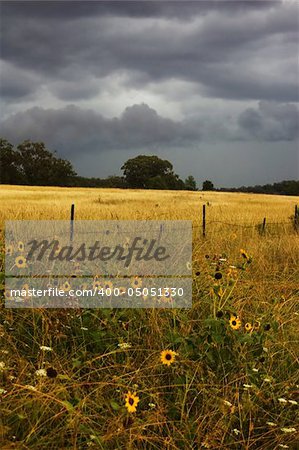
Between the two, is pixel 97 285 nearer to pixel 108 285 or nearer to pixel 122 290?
pixel 108 285

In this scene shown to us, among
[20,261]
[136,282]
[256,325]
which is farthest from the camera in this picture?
[20,261]

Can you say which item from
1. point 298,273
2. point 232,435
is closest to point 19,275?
point 232,435

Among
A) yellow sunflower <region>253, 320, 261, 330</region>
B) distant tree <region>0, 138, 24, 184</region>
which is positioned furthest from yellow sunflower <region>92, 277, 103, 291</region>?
distant tree <region>0, 138, 24, 184</region>

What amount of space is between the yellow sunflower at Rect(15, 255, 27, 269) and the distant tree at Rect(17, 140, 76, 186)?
61.2 m

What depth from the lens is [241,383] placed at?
3820 mm

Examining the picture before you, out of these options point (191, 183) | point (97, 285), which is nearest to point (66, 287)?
point (97, 285)

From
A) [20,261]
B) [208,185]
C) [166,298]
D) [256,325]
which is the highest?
[208,185]

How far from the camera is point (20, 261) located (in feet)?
16.5

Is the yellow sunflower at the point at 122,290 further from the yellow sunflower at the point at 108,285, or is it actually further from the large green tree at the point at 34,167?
the large green tree at the point at 34,167

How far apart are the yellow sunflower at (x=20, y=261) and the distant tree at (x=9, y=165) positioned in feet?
199

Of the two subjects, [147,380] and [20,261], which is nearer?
[147,380]

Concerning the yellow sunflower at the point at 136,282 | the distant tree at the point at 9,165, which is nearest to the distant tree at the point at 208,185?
the distant tree at the point at 9,165

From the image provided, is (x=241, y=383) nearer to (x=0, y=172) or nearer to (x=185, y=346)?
(x=185, y=346)

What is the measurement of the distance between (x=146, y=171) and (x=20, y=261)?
69045 mm
